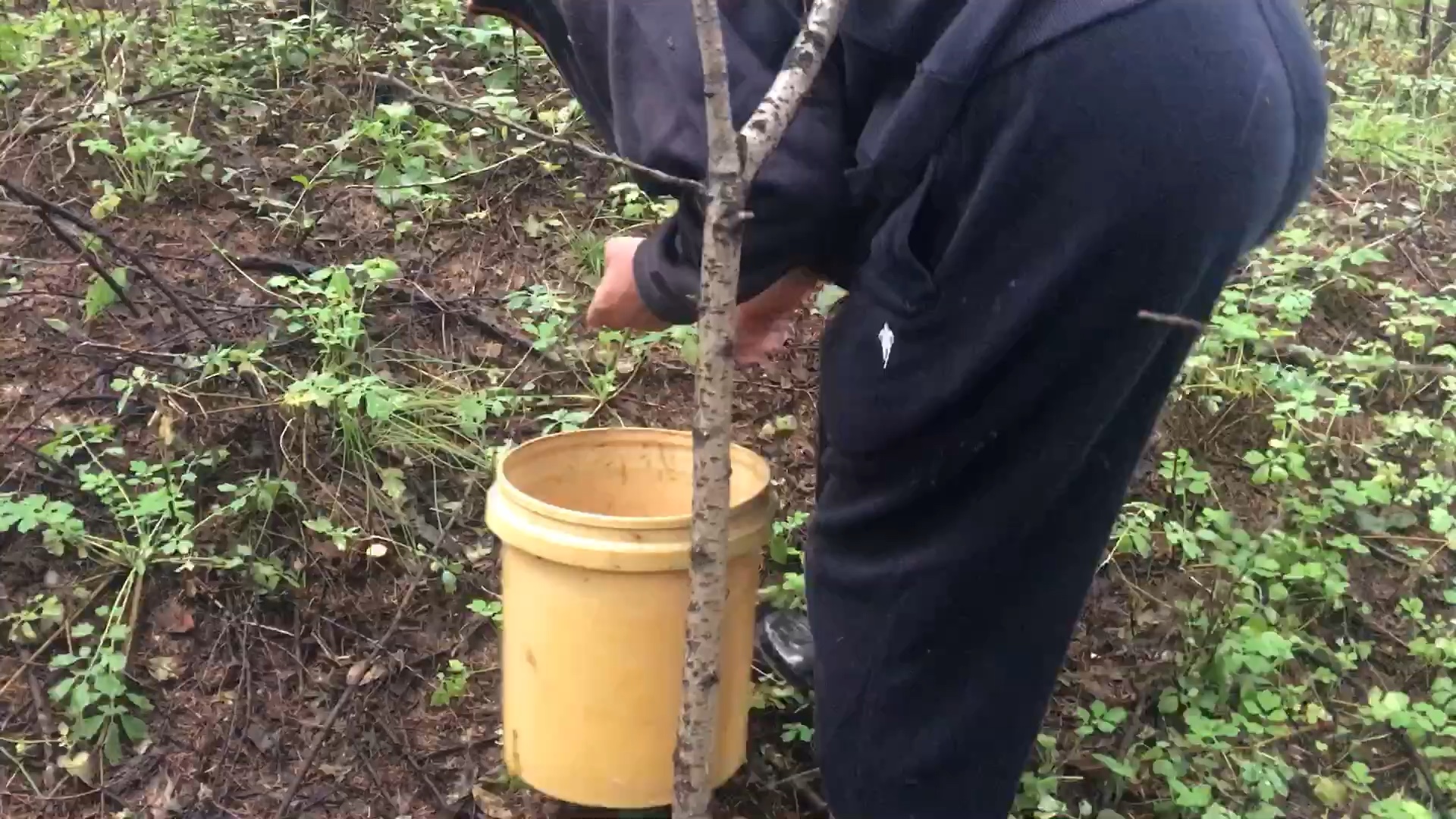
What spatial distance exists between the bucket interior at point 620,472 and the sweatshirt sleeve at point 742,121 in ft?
1.87

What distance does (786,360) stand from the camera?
2.99 m

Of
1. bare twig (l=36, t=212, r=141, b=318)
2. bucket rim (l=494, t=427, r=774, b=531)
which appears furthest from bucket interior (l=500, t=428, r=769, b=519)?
bare twig (l=36, t=212, r=141, b=318)

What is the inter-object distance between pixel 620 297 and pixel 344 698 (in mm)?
967

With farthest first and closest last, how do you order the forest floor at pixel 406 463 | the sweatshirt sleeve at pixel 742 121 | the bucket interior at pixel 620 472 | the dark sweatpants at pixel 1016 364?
1. the forest floor at pixel 406 463
2. the bucket interior at pixel 620 472
3. the sweatshirt sleeve at pixel 742 121
4. the dark sweatpants at pixel 1016 364

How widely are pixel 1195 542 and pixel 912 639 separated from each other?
127 cm

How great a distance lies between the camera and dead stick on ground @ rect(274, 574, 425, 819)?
1904 mm

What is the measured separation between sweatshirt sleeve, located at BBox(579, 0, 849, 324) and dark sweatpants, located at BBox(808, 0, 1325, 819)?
0.35 feet

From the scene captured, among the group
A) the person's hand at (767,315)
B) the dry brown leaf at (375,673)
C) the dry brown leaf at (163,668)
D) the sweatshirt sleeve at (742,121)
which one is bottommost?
the dry brown leaf at (375,673)

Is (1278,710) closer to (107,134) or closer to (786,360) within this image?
(786,360)

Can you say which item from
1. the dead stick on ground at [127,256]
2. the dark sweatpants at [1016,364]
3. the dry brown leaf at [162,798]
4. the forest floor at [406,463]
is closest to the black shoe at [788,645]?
the forest floor at [406,463]

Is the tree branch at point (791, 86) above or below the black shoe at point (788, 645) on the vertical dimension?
above

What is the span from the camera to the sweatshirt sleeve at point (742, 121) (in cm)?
129

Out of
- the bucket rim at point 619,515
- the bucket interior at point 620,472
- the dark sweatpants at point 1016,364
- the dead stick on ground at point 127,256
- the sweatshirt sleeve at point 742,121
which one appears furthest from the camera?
the dead stick on ground at point 127,256

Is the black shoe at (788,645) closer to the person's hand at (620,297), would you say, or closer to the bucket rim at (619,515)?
the bucket rim at (619,515)
